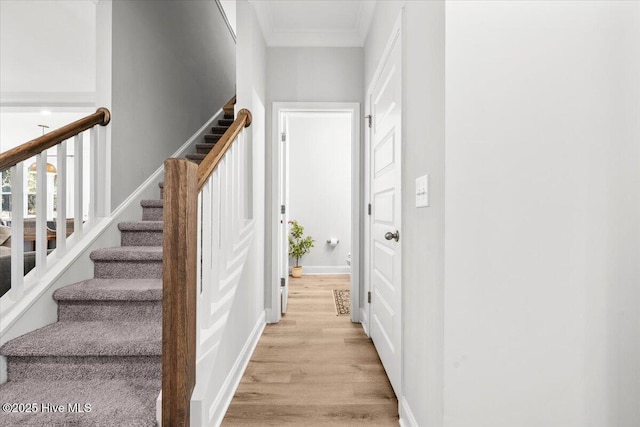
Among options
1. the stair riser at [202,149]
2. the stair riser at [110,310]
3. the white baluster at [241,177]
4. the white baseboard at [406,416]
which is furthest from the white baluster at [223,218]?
the stair riser at [202,149]

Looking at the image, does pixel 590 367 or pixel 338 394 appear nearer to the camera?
pixel 590 367

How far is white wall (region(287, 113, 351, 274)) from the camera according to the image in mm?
5438

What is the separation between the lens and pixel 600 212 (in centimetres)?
112

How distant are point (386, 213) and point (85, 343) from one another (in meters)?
1.73

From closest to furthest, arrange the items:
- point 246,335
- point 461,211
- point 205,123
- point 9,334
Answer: point 461,211
point 9,334
point 246,335
point 205,123

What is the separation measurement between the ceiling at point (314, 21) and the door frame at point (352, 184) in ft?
1.85

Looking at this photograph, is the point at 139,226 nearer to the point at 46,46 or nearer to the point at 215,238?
the point at 215,238

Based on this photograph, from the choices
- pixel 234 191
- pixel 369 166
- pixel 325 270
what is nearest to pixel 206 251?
pixel 234 191

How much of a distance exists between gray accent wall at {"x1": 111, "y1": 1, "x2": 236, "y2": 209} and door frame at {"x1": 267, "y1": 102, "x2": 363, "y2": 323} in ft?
3.50

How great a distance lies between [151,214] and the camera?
110 inches

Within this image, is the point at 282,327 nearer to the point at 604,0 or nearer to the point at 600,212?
the point at 600,212

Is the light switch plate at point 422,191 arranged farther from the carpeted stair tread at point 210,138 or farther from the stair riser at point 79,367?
the carpeted stair tread at point 210,138

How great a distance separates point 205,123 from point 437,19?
3.61 meters

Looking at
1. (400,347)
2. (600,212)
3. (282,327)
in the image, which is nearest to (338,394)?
(400,347)
